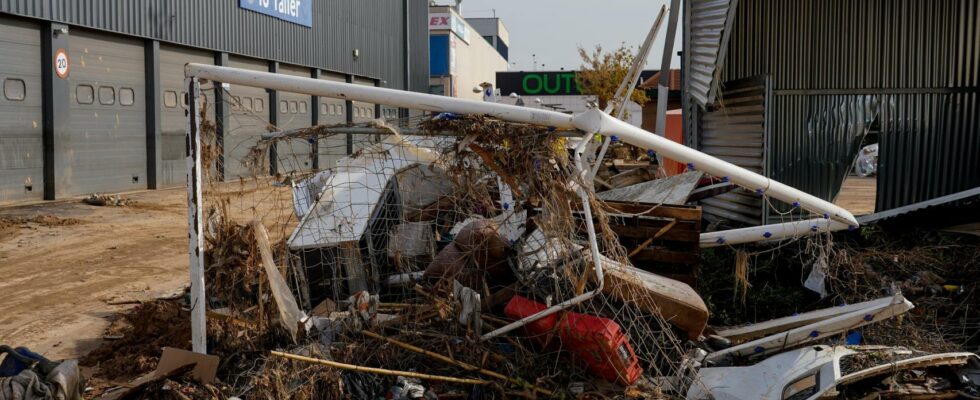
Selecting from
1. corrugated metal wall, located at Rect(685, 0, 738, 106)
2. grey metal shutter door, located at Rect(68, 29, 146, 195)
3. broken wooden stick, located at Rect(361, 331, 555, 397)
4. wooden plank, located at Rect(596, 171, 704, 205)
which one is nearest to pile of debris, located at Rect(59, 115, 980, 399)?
broken wooden stick, located at Rect(361, 331, 555, 397)

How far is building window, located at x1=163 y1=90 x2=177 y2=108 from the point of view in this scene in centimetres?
1666

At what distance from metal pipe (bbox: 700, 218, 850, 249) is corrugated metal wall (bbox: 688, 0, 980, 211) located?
331 centimetres

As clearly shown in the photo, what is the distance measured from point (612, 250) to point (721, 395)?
0.93m

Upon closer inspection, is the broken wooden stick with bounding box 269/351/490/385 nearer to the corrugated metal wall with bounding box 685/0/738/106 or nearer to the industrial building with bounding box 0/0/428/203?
the industrial building with bounding box 0/0/428/203

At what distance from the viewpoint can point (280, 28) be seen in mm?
21469

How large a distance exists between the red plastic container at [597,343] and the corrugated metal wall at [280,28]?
1148 centimetres

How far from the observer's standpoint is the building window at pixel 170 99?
1666 cm

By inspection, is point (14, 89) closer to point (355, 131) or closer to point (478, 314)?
point (355, 131)

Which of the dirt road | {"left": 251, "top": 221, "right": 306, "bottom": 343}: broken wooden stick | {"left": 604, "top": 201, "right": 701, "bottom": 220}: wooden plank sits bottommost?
the dirt road

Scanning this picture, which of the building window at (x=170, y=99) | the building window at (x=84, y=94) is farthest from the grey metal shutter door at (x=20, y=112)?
the building window at (x=170, y=99)

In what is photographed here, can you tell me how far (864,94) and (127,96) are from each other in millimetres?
12886

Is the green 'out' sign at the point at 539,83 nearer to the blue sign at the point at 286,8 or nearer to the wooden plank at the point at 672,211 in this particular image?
the blue sign at the point at 286,8

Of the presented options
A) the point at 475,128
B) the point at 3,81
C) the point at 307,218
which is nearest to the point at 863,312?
the point at 475,128

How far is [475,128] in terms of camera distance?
4078 millimetres
